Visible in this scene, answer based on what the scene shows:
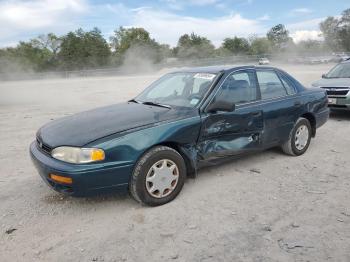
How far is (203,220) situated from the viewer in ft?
11.6

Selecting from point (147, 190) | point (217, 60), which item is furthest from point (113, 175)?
point (217, 60)

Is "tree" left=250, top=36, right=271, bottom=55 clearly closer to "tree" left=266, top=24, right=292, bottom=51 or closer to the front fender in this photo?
"tree" left=266, top=24, right=292, bottom=51

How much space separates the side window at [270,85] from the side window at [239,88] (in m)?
0.15

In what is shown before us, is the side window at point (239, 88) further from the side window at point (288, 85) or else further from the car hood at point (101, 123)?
the side window at point (288, 85)

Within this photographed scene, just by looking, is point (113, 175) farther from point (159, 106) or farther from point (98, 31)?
point (98, 31)

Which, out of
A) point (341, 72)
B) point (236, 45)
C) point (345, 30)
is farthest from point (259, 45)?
point (341, 72)

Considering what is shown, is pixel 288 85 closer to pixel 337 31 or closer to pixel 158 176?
pixel 158 176

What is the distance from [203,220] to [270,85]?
2468mm

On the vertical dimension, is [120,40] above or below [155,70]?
above

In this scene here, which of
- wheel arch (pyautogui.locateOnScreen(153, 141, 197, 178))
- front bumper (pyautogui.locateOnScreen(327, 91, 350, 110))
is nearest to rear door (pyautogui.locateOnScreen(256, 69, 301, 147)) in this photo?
wheel arch (pyautogui.locateOnScreen(153, 141, 197, 178))

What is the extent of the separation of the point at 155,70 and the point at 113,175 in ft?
158

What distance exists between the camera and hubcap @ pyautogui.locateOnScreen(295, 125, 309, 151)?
5.51m

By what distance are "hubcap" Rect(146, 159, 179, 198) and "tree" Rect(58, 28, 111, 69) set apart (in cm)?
5412

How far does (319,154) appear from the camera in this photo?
568 centimetres
